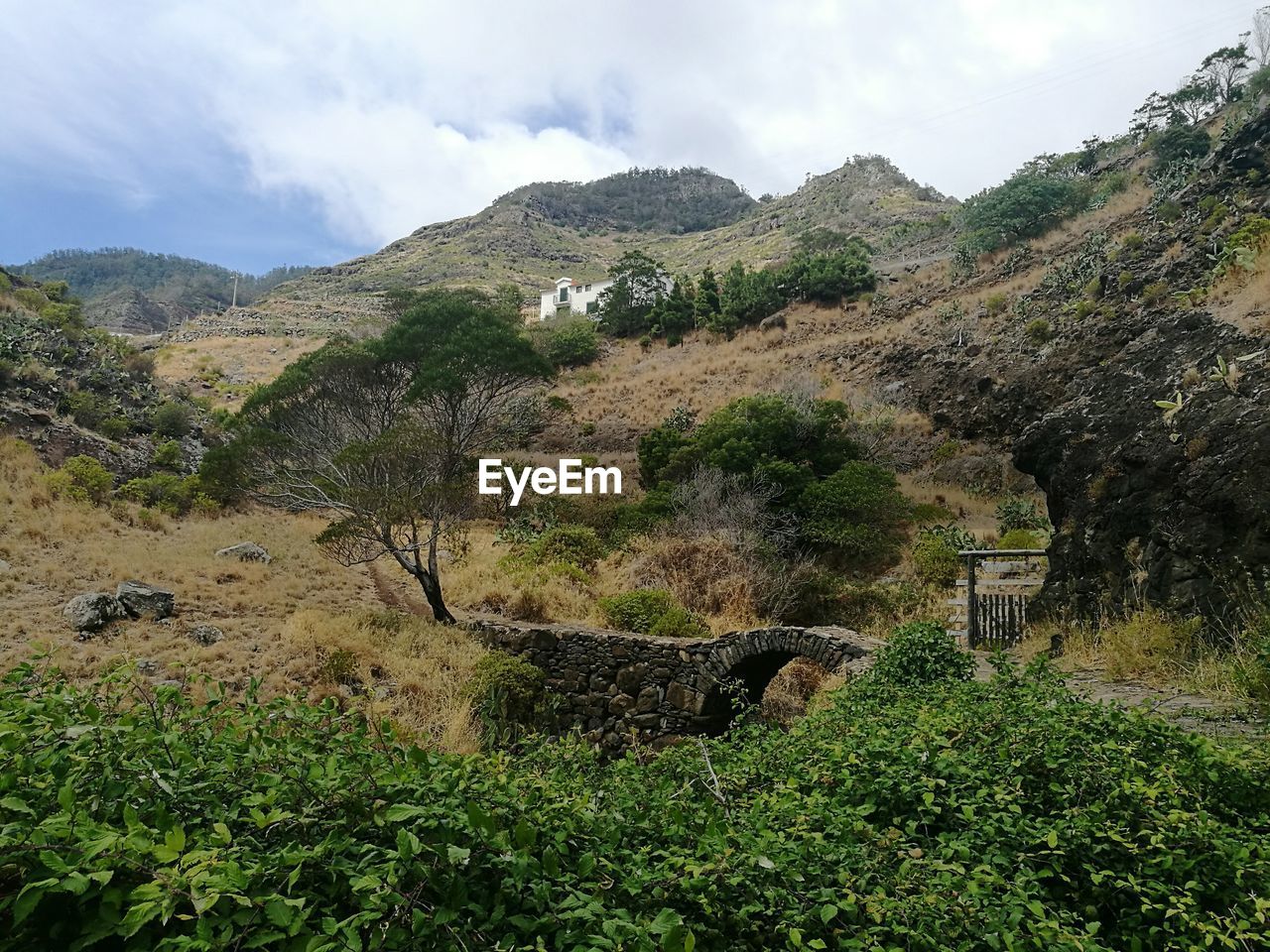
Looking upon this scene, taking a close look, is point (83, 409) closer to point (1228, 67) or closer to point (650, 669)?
point (650, 669)

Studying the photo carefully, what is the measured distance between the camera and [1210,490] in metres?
6.02

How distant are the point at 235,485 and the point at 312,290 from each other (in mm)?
65889

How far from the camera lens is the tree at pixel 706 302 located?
3781 cm

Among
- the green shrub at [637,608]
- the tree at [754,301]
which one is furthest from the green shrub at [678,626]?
the tree at [754,301]

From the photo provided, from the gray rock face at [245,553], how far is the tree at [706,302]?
2749cm

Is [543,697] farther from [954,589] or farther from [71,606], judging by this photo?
[954,589]

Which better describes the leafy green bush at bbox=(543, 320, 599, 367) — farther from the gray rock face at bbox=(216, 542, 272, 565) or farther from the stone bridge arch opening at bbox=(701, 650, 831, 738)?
the stone bridge arch opening at bbox=(701, 650, 831, 738)

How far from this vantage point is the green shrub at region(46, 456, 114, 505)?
15.1m

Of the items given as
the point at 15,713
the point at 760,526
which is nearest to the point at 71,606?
the point at 15,713

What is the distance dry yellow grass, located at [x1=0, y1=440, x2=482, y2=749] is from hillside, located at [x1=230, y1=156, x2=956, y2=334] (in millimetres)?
36403

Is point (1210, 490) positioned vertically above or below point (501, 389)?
below

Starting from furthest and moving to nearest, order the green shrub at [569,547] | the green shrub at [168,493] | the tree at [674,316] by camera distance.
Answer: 1. the tree at [674,316]
2. the green shrub at [168,493]
3. the green shrub at [569,547]

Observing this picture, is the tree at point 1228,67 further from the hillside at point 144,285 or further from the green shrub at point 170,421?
the hillside at point 144,285

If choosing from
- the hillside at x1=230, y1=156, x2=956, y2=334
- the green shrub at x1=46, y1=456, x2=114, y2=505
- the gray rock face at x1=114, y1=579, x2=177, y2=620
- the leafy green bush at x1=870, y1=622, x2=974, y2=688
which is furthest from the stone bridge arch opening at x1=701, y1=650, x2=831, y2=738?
the hillside at x1=230, y1=156, x2=956, y2=334
